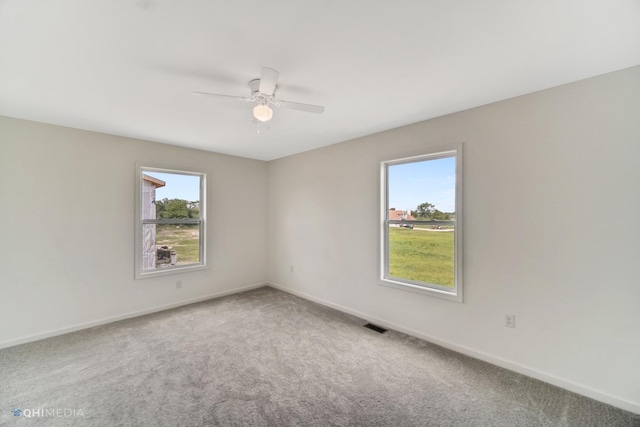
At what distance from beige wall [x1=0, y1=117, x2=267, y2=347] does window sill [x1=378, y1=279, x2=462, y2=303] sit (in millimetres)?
3001

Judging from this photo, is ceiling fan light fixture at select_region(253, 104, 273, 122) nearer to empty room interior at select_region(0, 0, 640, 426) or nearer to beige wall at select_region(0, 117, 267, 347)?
empty room interior at select_region(0, 0, 640, 426)

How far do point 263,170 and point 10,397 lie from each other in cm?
398

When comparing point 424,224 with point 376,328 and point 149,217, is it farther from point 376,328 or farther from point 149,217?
point 149,217

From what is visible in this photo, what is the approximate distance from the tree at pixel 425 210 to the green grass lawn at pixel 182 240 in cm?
344

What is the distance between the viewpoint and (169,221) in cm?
387

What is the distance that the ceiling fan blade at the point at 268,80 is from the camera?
5.43 ft

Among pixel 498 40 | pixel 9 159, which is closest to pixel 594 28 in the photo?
pixel 498 40

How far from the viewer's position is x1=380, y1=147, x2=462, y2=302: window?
8.87 ft

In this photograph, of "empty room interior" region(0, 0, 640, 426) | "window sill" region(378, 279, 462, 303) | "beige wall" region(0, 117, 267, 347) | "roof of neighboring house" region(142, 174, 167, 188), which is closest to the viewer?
"empty room interior" region(0, 0, 640, 426)

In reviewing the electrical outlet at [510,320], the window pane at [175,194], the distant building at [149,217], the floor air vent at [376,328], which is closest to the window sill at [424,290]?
the electrical outlet at [510,320]

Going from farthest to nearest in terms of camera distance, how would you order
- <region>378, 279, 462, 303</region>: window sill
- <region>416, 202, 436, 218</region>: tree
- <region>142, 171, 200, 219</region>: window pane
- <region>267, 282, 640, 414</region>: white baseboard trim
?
<region>142, 171, 200, 219</region>: window pane, <region>416, 202, 436, 218</region>: tree, <region>378, 279, 462, 303</region>: window sill, <region>267, 282, 640, 414</region>: white baseboard trim

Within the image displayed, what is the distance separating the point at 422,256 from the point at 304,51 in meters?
2.48

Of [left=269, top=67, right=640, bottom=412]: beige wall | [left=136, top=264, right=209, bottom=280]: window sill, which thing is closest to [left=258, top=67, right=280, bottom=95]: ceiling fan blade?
[left=269, top=67, right=640, bottom=412]: beige wall

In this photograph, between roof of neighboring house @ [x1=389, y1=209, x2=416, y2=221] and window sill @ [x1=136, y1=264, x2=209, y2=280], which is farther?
window sill @ [x1=136, y1=264, x2=209, y2=280]
